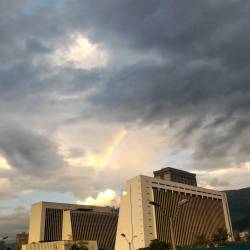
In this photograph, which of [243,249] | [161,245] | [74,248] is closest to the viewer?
[243,249]

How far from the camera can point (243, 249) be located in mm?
67125

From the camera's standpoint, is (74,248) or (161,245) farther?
(74,248)

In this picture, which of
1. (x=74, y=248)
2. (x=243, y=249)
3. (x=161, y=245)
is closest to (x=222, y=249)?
(x=243, y=249)

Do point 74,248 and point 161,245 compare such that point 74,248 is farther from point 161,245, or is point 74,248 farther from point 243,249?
point 243,249

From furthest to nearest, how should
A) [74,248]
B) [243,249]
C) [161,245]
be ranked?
[74,248]
[161,245]
[243,249]

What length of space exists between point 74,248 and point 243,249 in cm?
14605

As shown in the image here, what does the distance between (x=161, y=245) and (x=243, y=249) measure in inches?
4016

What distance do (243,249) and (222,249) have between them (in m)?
4.30

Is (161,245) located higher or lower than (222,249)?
higher

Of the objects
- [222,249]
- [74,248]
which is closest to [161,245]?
[74,248]

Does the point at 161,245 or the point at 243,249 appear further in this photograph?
the point at 161,245

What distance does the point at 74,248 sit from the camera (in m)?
199

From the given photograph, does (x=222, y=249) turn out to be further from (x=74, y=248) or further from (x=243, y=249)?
(x=74, y=248)

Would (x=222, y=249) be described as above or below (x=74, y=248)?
below
